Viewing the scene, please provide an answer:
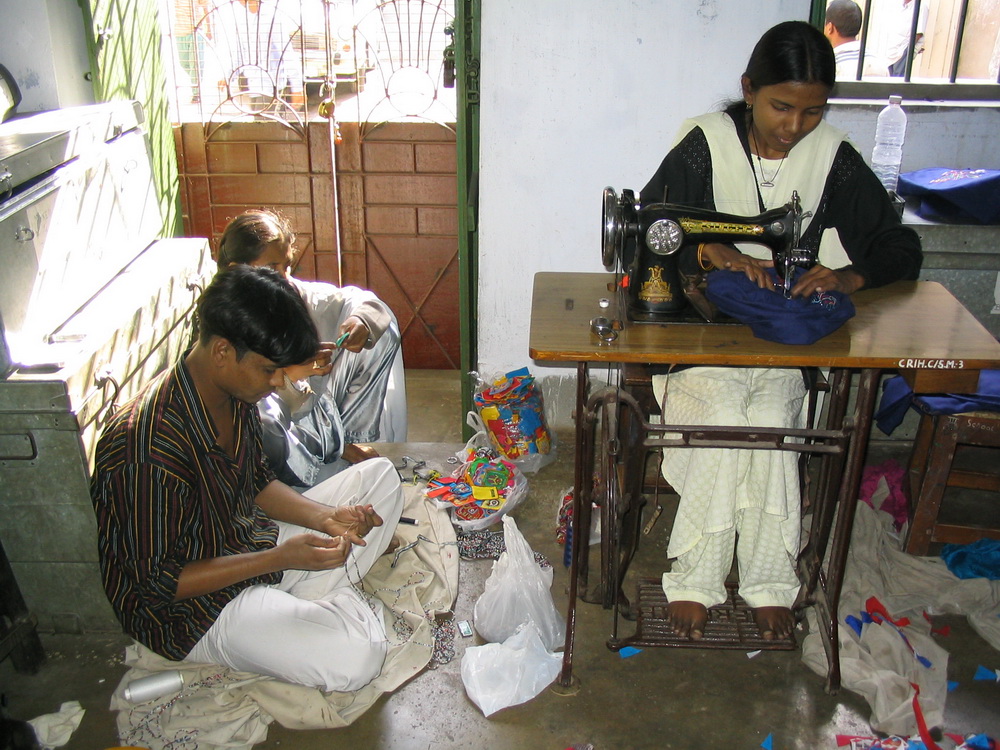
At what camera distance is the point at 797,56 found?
223 centimetres

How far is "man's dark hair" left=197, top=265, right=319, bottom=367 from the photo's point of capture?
1.94 meters

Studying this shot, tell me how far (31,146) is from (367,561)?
1.56 m

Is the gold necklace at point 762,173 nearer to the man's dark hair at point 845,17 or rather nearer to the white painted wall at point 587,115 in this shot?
the white painted wall at point 587,115

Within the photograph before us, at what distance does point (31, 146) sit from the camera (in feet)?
8.13

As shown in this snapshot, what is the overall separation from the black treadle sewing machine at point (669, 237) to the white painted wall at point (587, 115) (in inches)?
47.9

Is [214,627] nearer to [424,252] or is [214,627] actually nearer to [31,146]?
[31,146]

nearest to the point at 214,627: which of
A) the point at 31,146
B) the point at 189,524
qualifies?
the point at 189,524

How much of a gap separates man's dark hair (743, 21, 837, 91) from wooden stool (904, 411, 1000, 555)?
127 centimetres

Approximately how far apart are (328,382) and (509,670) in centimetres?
150

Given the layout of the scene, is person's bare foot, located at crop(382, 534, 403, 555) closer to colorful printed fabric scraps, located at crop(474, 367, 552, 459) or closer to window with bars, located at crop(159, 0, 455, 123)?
colorful printed fabric scraps, located at crop(474, 367, 552, 459)

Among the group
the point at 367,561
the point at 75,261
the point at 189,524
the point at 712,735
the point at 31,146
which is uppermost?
the point at 31,146

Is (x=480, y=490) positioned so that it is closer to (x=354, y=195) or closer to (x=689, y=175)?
(x=689, y=175)

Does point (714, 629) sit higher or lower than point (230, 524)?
lower

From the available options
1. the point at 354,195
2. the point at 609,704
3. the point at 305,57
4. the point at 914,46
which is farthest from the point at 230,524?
the point at 305,57
